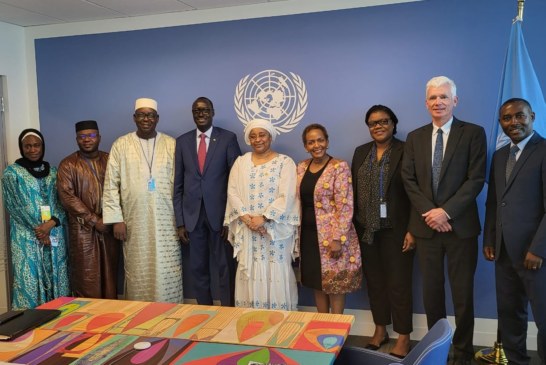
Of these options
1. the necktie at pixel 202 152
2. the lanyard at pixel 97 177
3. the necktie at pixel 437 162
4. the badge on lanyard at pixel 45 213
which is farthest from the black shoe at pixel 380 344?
the badge on lanyard at pixel 45 213

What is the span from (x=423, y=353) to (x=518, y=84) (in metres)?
2.24

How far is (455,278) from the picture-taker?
2.96 m

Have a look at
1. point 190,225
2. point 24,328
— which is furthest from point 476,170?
point 24,328

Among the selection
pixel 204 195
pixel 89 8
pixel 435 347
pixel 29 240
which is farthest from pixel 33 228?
pixel 435 347

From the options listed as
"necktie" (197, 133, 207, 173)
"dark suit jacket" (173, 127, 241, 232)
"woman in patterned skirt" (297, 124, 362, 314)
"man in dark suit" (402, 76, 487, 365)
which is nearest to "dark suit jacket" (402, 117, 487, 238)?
"man in dark suit" (402, 76, 487, 365)

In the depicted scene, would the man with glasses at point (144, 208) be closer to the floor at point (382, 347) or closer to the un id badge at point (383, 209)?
the floor at point (382, 347)

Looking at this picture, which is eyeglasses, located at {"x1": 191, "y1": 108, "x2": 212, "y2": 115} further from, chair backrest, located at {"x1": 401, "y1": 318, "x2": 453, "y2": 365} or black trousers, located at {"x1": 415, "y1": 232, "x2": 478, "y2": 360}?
chair backrest, located at {"x1": 401, "y1": 318, "x2": 453, "y2": 365}

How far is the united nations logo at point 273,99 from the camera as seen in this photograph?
387 cm

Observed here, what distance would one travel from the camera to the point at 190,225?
3709 millimetres

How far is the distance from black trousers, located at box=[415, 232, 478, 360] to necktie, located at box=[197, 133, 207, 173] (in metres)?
1.79

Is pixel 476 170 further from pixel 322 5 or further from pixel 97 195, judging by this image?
pixel 97 195

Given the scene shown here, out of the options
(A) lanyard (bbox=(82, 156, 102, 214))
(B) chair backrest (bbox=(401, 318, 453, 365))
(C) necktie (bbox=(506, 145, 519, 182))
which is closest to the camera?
(B) chair backrest (bbox=(401, 318, 453, 365))

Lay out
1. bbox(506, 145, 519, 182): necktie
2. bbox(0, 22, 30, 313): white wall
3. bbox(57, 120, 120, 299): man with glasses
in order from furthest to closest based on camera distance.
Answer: bbox(0, 22, 30, 313): white wall < bbox(57, 120, 120, 299): man with glasses < bbox(506, 145, 519, 182): necktie

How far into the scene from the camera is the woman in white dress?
3334 mm
